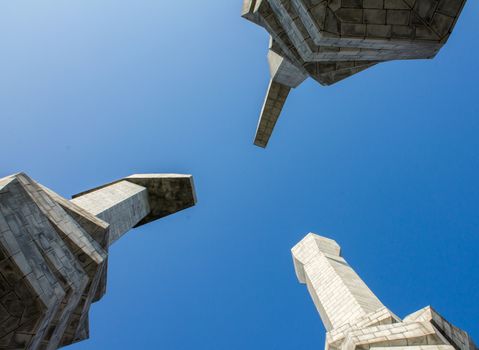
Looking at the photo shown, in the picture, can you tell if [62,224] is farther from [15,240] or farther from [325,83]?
[325,83]

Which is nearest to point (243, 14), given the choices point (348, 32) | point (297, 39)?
point (297, 39)

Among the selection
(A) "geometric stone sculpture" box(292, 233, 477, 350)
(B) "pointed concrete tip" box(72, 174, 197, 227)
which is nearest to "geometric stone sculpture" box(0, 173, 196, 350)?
(B) "pointed concrete tip" box(72, 174, 197, 227)

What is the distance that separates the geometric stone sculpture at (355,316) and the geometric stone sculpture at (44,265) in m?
7.22

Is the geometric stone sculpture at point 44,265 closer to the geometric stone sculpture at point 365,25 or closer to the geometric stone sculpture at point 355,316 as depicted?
the geometric stone sculpture at point 365,25

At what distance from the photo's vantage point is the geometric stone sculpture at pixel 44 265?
162 inches

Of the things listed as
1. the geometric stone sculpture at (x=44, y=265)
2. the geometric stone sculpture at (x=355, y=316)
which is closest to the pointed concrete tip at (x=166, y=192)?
the geometric stone sculpture at (x=44, y=265)

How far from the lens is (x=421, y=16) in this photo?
707cm

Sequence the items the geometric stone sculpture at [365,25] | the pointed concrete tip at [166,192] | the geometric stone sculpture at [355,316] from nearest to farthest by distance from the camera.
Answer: the geometric stone sculpture at [365,25]
the geometric stone sculpture at [355,316]
the pointed concrete tip at [166,192]

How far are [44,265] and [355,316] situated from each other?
35.1 feet

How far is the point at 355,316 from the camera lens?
431 inches

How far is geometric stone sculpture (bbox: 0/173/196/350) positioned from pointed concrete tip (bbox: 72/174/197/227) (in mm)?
6220

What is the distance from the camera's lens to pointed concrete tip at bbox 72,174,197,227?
13195mm

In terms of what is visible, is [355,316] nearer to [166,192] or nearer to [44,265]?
[166,192]

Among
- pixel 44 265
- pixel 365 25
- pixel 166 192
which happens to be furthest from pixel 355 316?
pixel 44 265
